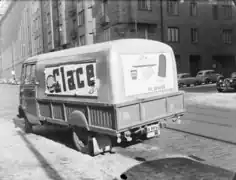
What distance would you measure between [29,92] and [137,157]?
14.9 ft

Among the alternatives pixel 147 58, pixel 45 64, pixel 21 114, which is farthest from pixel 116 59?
pixel 21 114

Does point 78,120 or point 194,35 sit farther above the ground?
point 194,35

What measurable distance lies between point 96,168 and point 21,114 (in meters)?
5.32

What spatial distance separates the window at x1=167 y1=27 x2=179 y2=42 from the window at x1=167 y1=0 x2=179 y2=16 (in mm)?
1791

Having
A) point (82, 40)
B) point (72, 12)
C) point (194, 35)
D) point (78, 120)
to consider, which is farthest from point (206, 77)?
point (78, 120)

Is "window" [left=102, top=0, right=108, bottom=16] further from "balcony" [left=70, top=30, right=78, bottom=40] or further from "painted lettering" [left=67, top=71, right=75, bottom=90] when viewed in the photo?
"painted lettering" [left=67, top=71, right=75, bottom=90]

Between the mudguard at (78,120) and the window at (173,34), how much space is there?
28505mm

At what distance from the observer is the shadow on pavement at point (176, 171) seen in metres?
5.25

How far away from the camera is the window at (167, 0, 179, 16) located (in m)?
33.6

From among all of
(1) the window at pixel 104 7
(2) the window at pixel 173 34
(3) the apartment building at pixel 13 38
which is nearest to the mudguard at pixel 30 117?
(1) the window at pixel 104 7

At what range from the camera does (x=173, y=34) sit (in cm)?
3441

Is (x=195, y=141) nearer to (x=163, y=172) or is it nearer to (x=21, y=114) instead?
(x=163, y=172)

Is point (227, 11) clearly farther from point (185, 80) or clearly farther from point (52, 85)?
point (52, 85)

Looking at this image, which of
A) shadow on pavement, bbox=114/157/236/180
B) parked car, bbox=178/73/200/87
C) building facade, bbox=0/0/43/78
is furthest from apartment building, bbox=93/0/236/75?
shadow on pavement, bbox=114/157/236/180
